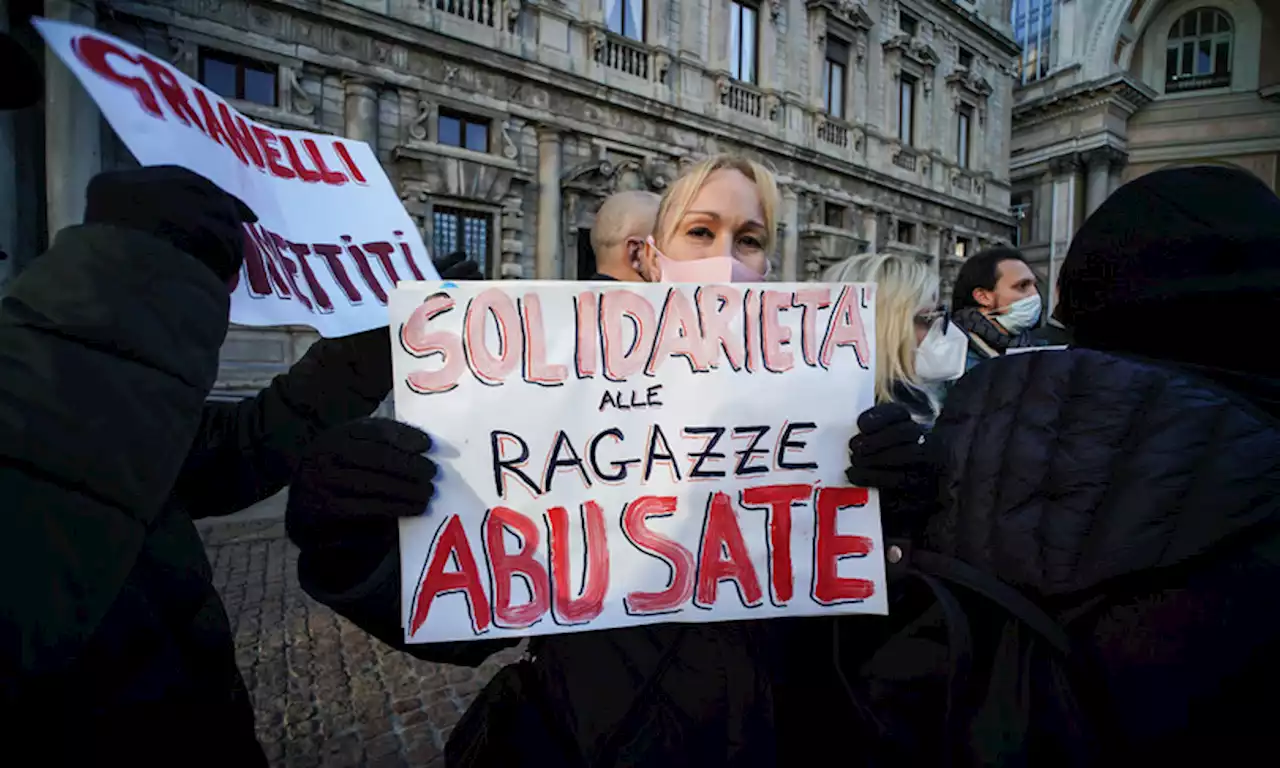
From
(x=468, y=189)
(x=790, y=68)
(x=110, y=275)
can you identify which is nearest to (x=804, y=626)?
(x=110, y=275)

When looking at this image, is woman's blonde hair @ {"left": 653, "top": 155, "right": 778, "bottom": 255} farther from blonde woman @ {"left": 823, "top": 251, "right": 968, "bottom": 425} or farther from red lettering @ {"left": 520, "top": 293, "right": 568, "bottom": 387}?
red lettering @ {"left": 520, "top": 293, "right": 568, "bottom": 387}

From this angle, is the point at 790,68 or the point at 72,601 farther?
the point at 790,68

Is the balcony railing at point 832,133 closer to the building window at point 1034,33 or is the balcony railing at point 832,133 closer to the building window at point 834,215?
the building window at point 834,215

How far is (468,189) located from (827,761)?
10078 mm

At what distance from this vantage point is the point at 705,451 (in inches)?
51.9

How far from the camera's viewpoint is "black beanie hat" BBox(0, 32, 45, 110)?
917 millimetres

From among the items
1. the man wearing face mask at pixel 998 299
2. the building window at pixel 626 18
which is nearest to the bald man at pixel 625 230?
the man wearing face mask at pixel 998 299

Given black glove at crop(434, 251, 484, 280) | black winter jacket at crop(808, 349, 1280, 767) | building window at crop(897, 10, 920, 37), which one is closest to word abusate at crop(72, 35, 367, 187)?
black glove at crop(434, 251, 484, 280)

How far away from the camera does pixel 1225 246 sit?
97cm

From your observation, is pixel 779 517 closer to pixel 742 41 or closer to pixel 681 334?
pixel 681 334

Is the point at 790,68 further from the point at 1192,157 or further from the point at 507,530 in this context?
the point at 1192,157

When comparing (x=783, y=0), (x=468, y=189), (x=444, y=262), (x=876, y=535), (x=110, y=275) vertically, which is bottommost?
(x=876, y=535)

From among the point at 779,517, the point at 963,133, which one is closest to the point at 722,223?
the point at 779,517

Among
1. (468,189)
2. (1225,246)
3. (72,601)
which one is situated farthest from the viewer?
(468,189)
